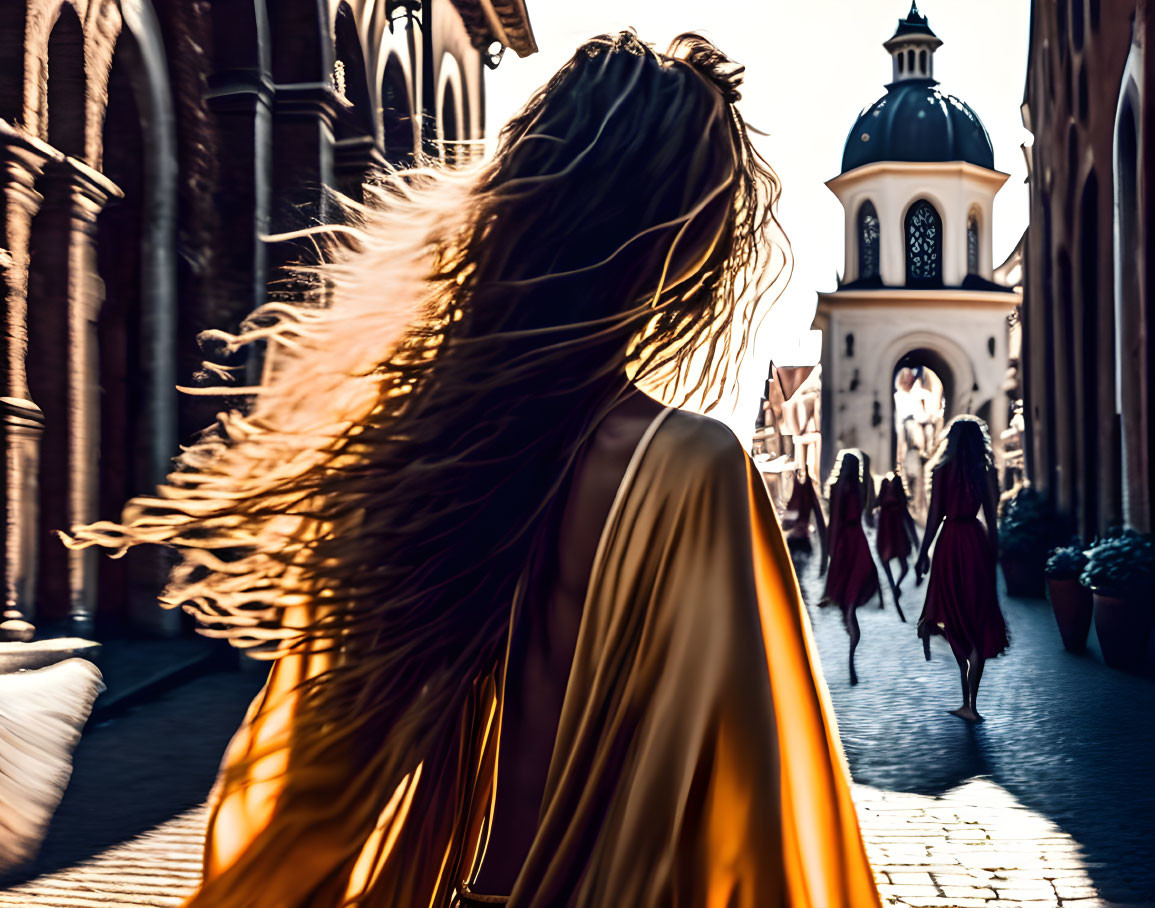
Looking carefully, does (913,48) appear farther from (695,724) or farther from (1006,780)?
(695,724)

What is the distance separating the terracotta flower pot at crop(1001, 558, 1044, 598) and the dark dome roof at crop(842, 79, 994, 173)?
27.0 meters

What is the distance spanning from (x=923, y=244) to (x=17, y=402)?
1458 inches

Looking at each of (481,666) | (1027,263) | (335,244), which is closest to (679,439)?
(481,666)

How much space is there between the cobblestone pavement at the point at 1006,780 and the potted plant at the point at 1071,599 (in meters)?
0.45

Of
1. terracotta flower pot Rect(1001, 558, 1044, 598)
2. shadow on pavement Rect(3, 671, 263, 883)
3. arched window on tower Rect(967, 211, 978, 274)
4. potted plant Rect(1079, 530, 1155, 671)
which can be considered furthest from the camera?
arched window on tower Rect(967, 211, 978, 274)

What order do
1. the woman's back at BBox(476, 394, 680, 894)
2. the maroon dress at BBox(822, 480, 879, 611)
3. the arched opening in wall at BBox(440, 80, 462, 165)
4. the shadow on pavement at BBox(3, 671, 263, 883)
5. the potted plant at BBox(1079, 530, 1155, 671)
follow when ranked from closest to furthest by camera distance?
the woman's back at BBox(476, 394, 680, 894), the shadow on pavement at BBox(3, 671, 263, 883), the potted plant at BBox(1079, 530, 1155, 671), the maroon dress at BBox(822, 480, 879, 611), the arched opening in wall at BBox(440, 80, 462, 165)

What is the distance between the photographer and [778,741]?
133 centimetres

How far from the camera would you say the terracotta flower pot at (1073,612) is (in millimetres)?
11922

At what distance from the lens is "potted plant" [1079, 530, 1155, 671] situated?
10336mm

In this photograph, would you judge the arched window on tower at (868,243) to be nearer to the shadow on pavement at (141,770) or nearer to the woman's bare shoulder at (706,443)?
the shadow on pavement at (141,770)

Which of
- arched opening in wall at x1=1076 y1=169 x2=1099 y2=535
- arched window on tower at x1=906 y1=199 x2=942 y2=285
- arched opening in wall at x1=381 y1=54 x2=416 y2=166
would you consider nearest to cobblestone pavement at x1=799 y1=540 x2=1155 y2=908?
arched opening in wall at x1=1076 y1=169 x2=1099 y2=535

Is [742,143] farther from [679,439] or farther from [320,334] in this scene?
[320,334]

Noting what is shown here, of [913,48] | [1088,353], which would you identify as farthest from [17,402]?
[913,48]

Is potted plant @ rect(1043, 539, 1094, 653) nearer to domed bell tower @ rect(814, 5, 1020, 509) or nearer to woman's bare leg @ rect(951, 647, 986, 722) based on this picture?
woman's bare leg @ rect(951, 647, 986, 722)
